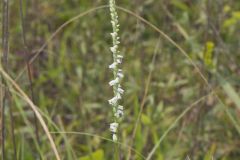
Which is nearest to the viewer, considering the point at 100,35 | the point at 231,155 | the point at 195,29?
the point at 231,155

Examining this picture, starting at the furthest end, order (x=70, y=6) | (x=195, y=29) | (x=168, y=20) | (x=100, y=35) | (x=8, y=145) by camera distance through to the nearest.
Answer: (x=70, y=6) < (x=100, y=35) < (x=195, y=29) < (x=168, y=20) < (x=8, y=145)

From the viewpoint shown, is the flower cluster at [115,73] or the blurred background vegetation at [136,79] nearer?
the flower cluster at [115,73]

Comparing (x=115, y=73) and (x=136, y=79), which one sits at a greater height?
(x=115, y=73)

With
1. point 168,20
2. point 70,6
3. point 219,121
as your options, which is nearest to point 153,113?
point 219,121

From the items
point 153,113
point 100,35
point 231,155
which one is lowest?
point 231,155

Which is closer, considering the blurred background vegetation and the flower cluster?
the flower cluster

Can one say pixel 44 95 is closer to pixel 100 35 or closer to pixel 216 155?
pixel 100 35

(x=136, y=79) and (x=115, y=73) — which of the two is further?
(x=136, y=79)

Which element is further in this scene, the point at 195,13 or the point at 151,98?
the point at 195,13
